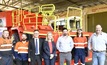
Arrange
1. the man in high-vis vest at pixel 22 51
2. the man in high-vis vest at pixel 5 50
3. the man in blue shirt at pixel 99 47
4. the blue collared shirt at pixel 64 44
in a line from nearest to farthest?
the man in high-vis vest at pixel 5 50 < the man in blue shirt at pixel 99 47 < the man in high-vis vest at pixel 22 51 < the blue collared shirt at pixel 64 44

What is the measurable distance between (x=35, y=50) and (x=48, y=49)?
451 mm

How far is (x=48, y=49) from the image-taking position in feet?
23.2

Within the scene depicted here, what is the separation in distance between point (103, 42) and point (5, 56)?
3.16m

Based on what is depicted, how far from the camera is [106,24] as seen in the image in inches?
907

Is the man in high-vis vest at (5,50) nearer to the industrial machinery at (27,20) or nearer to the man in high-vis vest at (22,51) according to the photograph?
the man in high-vis vest at (22,51)

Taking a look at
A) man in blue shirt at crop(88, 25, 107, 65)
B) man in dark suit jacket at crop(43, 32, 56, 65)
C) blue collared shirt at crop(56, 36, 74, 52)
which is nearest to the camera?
man in blue shirt at crop(88, 25, 107, 65)

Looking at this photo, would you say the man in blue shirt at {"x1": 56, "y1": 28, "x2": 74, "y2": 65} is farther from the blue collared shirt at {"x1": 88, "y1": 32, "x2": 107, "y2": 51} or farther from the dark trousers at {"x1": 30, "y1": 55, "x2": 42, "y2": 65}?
the blue collared shirt at {"x1": 88, "y1": 32, "x2": 107, "y2": 51}

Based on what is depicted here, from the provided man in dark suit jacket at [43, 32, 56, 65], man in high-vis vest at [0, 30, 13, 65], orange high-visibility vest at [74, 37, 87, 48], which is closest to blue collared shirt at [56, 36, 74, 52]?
man in dark suit jacket at [43, 32, 56, 65]

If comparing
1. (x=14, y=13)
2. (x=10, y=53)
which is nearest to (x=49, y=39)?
(x=10, y=53)

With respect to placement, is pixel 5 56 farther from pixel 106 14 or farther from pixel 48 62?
pixel 106 14

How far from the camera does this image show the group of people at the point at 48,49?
6.61 meters

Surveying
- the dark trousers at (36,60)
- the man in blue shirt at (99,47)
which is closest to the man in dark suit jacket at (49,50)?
the dark trousers at (36,60)

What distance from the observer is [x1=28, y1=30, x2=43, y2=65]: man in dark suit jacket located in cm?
710

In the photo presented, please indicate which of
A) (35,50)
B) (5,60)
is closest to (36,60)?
(35,50)
